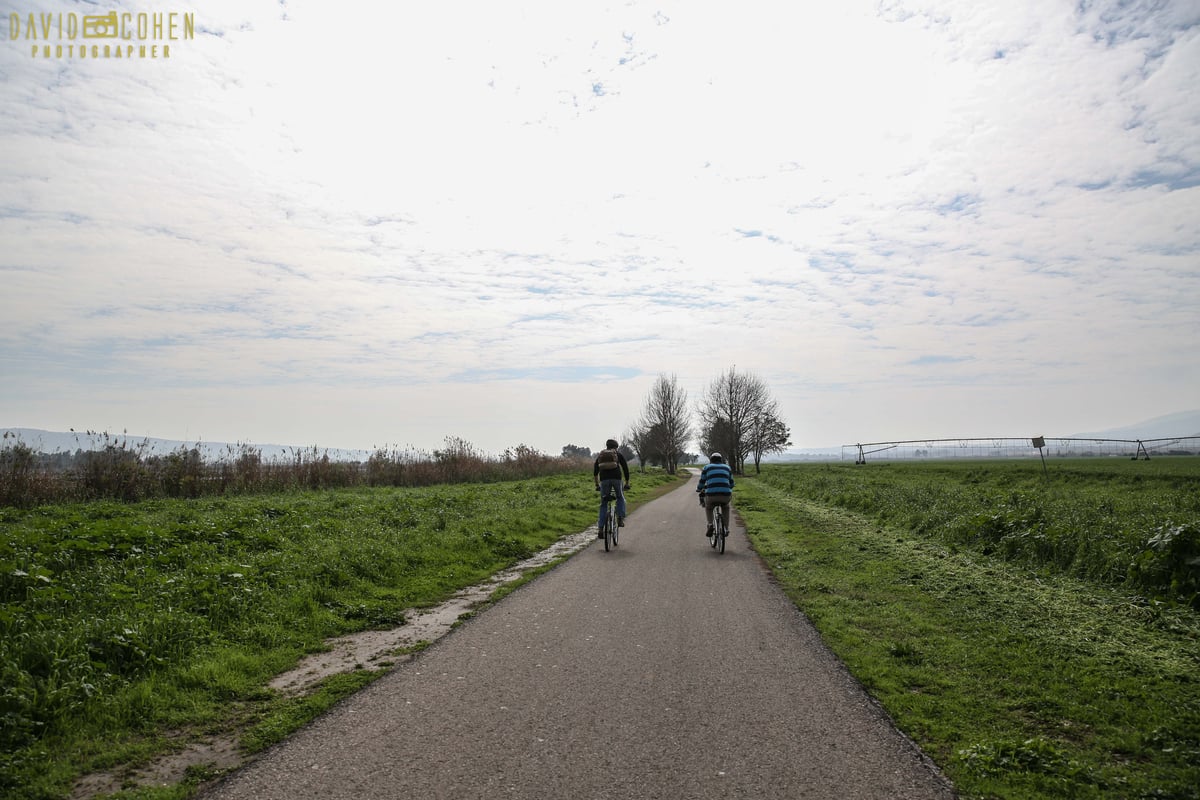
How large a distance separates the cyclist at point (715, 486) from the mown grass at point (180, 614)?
3.83 metres

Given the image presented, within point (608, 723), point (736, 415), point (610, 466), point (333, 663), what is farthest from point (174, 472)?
point (736, 415)

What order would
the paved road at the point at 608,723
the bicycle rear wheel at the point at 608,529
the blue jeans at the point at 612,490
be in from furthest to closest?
the blue jeans at the point at 612,490
the bicycle rear wheel at the point at 608,529
the paved road at the point at 608,723

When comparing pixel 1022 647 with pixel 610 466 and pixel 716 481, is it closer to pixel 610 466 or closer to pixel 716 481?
pixel 716 481

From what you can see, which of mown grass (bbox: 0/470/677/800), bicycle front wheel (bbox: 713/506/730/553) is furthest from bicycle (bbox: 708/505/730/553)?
mown grass (bbox: 0/470/677/800)

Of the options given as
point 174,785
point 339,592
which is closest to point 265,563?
point 339,592

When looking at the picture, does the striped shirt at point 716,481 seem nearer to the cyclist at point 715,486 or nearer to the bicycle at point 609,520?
the cyclist at point 715,486

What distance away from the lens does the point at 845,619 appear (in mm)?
8031

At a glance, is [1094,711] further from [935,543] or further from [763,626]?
[935,543]

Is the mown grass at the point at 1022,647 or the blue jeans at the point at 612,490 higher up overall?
the blue jeans at the point at 612,490

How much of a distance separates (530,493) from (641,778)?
21678mm

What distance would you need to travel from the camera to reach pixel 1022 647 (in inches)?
266

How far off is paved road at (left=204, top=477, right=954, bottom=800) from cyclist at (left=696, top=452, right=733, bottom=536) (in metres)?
5.76

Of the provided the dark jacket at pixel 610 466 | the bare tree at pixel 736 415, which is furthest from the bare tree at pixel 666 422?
the dark jacket at pixel 610 466

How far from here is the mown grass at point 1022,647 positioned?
4.23 m
